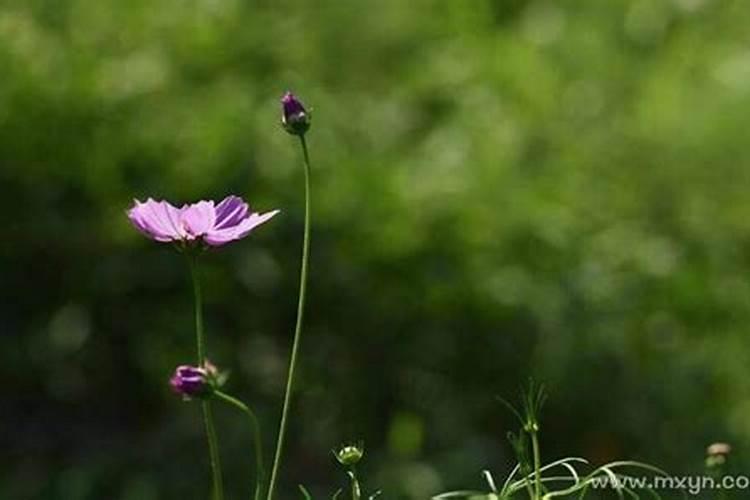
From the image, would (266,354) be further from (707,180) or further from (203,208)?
A: (203,208)

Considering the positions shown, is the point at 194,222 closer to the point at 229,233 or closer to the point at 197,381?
the point at 229,233

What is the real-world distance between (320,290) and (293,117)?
85.7 inches

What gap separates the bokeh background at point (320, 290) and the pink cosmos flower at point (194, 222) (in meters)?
1.86

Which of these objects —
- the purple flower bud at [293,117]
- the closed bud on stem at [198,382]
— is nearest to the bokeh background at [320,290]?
Answer: the purple flower bud at [293,117]

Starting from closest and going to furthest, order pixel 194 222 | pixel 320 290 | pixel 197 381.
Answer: pixel 197 381
pixel 194 222
pixel 320 290

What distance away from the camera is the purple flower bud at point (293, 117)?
1.55m

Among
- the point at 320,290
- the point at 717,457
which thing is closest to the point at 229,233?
the point at 717,457

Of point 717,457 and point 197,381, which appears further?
point 717,457

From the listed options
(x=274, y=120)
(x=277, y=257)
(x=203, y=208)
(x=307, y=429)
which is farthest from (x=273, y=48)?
(x=203, y=208)

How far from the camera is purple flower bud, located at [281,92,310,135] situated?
1552 millimetres

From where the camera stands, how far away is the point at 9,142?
3.77 m

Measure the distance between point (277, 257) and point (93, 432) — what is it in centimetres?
45

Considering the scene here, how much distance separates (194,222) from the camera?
1.49 metres

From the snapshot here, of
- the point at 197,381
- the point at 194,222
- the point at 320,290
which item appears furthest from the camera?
the point at 320,290
